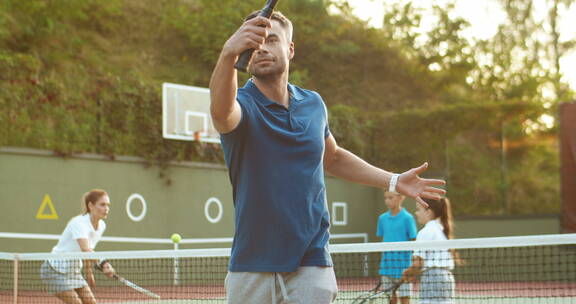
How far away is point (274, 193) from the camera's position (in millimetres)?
2406

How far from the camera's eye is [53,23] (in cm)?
1641

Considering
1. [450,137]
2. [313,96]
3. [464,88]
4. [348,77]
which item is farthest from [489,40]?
[313,96]

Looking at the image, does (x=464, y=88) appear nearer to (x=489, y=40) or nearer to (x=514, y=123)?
(x=489, y=40)

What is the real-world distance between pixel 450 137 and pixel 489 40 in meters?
10.3

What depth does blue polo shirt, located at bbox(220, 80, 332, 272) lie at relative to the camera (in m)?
2.40

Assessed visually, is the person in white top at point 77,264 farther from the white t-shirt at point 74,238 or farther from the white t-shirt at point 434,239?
the white t-shirt at point 434,239

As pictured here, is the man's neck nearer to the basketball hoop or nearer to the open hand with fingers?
the open hand with fingers

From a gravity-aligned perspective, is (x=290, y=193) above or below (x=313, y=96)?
below

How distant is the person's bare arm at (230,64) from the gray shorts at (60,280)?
4540 mm

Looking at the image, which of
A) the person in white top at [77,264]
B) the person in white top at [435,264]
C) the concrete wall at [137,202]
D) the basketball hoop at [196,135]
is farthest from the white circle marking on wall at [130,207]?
the person in white top at [435,264]

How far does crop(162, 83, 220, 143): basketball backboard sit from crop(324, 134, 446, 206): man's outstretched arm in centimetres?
1061

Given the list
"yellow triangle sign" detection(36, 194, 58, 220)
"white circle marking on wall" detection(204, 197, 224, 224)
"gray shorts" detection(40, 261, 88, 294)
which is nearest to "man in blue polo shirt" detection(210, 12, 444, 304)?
"gray shorts" detection(40, 261, 88, 294)

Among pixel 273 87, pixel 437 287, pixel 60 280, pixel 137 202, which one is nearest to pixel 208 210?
pixel 137 202

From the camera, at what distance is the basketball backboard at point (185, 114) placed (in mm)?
13578
